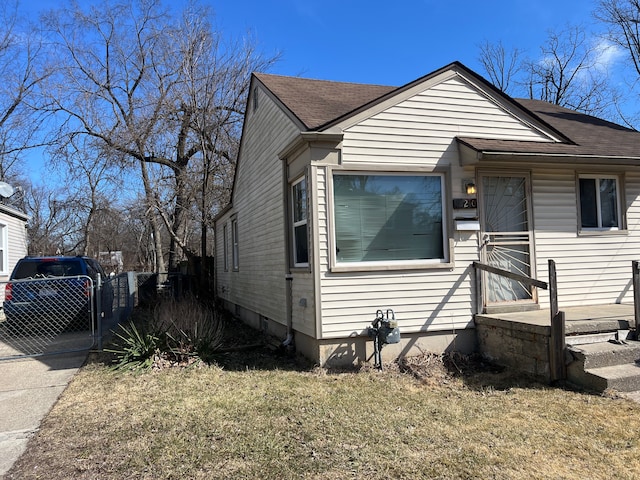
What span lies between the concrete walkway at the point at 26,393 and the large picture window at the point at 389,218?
4.10 m

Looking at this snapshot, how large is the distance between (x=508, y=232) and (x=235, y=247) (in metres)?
8.01

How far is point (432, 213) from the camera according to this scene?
277 inches

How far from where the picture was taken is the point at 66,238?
4462 centimetres

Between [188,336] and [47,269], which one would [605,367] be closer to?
[188,336]

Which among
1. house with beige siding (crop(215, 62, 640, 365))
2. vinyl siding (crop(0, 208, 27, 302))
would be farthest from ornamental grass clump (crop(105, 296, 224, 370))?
vinyl siding (crop(0, 208, 27, 302))

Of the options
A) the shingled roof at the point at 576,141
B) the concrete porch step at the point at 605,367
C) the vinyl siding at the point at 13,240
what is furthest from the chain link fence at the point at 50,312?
the concrete porch step at the point at 605,367

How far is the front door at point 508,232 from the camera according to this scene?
7289mm

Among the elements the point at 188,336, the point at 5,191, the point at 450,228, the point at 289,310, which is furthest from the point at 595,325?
the point at 5,191

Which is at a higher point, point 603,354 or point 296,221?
point 296,221

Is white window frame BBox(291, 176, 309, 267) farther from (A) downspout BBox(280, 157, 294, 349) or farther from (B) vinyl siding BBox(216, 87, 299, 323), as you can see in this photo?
(B) vinyl siding BBox(216, 87, 299, 323)

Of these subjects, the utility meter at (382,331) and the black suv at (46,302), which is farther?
the black suv at (46,302)

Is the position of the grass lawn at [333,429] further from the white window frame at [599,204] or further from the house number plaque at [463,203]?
the white window frame at [599,204]

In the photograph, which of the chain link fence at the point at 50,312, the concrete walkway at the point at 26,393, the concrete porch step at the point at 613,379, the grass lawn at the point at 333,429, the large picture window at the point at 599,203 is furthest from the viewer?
the chain link fence at the point at 50,312

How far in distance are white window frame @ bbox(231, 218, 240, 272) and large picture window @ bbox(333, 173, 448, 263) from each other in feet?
21.3
